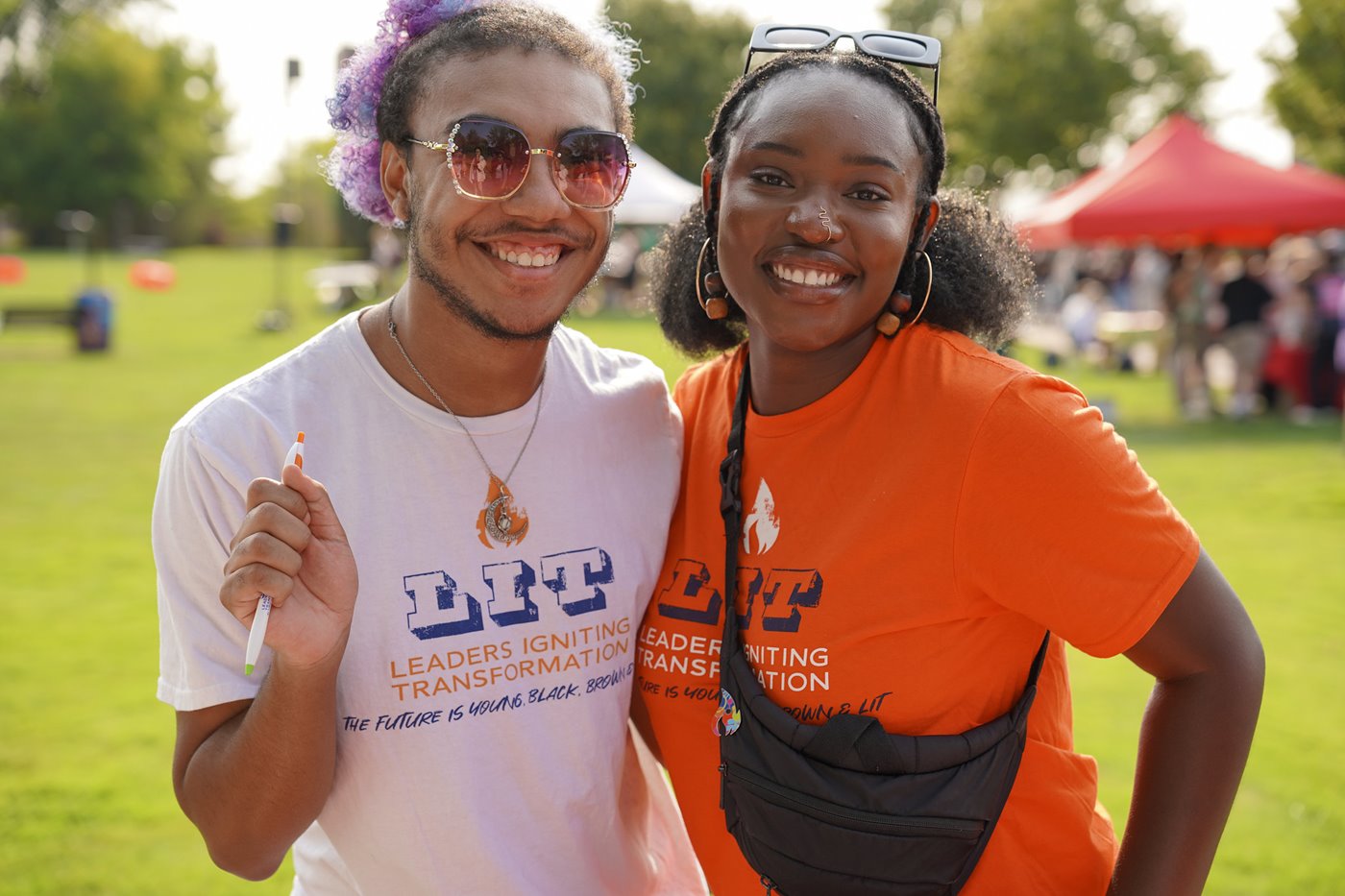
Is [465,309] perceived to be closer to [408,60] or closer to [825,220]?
[408,60]

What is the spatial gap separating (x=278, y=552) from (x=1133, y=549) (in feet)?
4.71

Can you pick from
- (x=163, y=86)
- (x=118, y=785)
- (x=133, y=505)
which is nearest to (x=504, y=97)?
(x=118, y=785)

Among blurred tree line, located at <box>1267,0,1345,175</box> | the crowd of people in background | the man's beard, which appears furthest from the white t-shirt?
blurred tree line, located at <box>1267,0,1345,175</box>

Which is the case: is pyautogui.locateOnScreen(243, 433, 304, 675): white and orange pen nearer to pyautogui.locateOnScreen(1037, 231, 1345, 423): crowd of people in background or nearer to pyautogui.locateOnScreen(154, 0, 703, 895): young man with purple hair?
pyautogui.locateOnScreen(154, 0, 703, 895): young man with purple hair

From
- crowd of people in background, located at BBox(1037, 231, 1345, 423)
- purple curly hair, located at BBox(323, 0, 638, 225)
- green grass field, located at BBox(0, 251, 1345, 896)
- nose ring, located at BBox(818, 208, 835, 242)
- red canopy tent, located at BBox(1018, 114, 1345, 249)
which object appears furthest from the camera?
crowd of people in background, located at BBox(1037, 231, 1345, 423)

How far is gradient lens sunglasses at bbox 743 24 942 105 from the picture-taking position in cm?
233

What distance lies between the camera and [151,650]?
633 centimetres

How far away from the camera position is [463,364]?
96.3 inches

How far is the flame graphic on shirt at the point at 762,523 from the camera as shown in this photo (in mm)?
2281

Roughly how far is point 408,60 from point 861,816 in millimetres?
1882

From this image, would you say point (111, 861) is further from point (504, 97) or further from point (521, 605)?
point (504, 97)

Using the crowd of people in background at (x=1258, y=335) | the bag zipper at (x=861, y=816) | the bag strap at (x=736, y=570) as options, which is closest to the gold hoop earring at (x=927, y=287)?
the bag strap at (x=736, y=570)

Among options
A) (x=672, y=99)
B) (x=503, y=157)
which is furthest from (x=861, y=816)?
(x=672, y=99)

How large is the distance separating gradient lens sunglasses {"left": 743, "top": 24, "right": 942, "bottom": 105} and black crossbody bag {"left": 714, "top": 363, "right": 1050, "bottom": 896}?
1.30 meters
